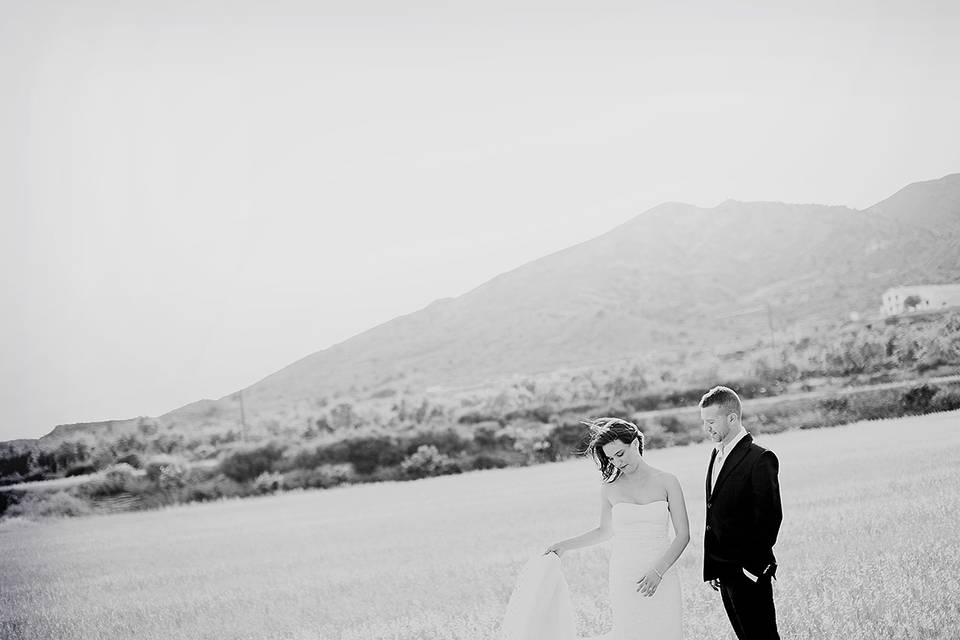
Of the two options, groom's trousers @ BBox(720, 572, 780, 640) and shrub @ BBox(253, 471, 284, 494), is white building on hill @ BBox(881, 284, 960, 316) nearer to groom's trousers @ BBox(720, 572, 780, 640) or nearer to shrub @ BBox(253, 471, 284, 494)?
groom's trousers @ BBox(720, 572, 780, 640)

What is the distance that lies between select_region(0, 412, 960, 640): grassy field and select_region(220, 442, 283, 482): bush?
5.92 feet

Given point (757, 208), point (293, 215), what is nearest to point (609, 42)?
point (293, 215)

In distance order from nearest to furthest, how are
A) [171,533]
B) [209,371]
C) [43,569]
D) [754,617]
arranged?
[754,617]
[43,569]
[171,533]
[209,371]

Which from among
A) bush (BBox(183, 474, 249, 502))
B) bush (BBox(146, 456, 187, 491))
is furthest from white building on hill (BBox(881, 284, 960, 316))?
bush (BBox(146, 456, 187, 491))

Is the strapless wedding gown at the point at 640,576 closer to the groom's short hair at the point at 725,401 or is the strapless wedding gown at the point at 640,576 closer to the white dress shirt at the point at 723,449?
the white dress shirt at the point at 723,449

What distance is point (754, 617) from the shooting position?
3018 millimetres

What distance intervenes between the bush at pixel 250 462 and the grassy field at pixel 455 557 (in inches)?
71.0

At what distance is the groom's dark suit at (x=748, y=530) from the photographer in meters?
2.96

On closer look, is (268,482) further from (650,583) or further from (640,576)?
(650,583)

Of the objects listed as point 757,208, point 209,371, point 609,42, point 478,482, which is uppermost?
point 609,42

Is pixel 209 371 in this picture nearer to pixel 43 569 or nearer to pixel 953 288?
pixel 43 569

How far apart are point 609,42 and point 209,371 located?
796 cm

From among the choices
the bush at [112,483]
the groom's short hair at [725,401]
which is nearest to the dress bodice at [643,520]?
the groom's short hair at [725,401]

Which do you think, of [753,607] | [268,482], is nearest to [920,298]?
[268,482]
